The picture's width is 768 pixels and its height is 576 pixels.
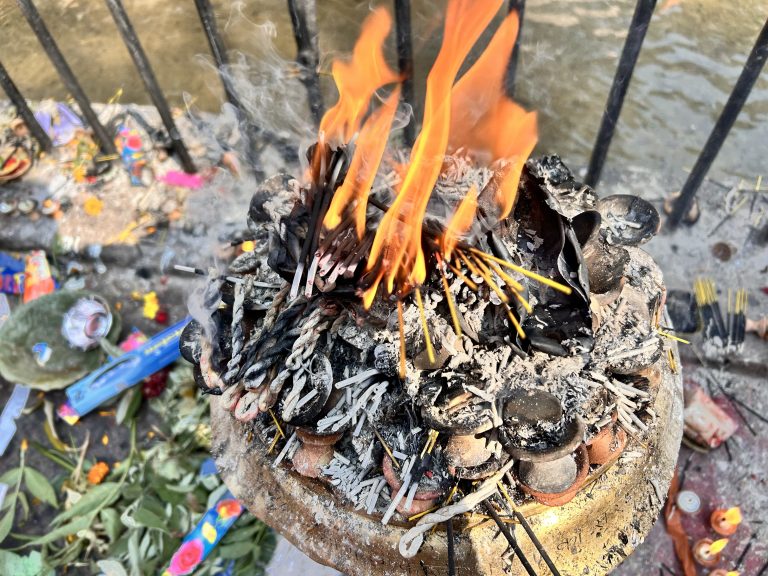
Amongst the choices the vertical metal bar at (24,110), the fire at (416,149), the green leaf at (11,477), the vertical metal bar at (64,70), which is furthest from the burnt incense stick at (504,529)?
the vertical metal bar at (24,110)

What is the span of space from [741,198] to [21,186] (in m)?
5.22

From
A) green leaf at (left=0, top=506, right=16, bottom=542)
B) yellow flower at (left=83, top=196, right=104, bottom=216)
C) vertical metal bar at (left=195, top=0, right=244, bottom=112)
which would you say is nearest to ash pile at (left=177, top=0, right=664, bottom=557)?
vertical metal bar at (left=195, top=0, right=244, bottom=112)

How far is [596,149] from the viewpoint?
151 inches

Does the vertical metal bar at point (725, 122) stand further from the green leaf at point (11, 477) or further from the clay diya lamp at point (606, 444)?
the green leaf at point (11, 477)

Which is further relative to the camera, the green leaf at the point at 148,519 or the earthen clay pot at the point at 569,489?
the green leaf at the point at 148,519

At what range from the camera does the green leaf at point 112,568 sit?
3.13 m

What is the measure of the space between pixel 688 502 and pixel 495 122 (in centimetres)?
226

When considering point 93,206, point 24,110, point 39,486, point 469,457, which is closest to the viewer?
point 469,457

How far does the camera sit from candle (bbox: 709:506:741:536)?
3.01 m

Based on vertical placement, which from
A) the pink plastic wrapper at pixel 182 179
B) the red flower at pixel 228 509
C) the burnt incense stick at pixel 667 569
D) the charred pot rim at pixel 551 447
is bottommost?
the red flower at pixel 228 509

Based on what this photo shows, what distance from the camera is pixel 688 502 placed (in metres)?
3.11

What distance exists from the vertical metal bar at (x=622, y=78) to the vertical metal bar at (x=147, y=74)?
2.81 metres

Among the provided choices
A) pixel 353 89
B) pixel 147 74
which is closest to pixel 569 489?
pixel 353 89

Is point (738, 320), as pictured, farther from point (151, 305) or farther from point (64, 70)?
point (64, 70)
